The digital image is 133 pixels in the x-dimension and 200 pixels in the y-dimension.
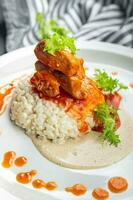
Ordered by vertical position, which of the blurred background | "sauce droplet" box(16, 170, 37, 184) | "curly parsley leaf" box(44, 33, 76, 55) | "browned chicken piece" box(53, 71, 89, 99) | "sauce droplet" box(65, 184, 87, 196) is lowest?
"sauce droplet" box(65, 184, 87, 196)

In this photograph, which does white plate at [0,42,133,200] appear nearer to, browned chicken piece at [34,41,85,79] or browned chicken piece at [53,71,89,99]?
browned chicken piece at [53,71,89,99]

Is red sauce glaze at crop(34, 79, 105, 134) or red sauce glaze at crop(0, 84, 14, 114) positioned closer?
red sauce glaze at crop(34, 79, 105, 134)

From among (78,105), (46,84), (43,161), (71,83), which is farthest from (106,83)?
(43,161)

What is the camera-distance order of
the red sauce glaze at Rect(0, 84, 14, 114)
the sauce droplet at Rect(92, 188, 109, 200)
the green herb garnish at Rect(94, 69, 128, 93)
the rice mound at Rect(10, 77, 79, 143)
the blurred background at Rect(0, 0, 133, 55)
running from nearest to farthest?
the sauce droplet at Rect(92, 188, 109, 200) → the rice mound at Rect(10, 77, 79, 143) → the green herb garnish at Rect(94, 69, 128, 93) → the red sauce glaze at Rect(0, 84, 14, 114) → the blurred background at Rect(0, 0, 133, 55)

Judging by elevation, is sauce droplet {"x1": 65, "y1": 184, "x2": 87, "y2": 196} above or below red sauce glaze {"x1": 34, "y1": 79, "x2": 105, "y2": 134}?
below

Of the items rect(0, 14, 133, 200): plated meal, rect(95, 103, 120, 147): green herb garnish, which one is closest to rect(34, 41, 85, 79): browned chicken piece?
rect(0, 14, 133, 200): plated meal

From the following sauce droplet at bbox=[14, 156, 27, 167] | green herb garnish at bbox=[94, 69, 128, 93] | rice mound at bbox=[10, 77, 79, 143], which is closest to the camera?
sauce droplet at bbox=[14, 156, 27, 167]
